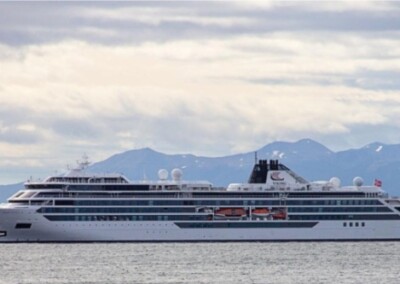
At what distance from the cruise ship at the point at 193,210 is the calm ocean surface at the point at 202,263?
2.46 meters

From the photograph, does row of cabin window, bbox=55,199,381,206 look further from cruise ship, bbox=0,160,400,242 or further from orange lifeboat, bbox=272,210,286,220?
orange lifeboat, bbox=272,210,286,220

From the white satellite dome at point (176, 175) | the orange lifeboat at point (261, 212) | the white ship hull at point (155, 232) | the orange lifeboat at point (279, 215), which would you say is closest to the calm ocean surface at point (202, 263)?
the white ship hull at point (155, 232)

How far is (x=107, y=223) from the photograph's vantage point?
141m

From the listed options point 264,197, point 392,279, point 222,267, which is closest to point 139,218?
point 264,197

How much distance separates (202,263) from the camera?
113438mm

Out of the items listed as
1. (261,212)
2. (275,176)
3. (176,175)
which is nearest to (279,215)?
(261,212)

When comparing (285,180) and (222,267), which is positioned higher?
(285,180)

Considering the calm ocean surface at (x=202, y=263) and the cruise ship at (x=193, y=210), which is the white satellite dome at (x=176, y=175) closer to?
the cruise ship at (x=193, y=210)

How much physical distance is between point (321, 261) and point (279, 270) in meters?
10.4

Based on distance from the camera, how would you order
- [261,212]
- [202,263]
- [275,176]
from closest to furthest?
[202,263]
[261,212]
[275,176]

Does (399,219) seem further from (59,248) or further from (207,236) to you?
(59,248)

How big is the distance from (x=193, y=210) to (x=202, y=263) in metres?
29.7

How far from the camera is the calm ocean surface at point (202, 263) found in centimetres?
10000

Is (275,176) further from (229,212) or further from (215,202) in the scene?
(215,202)
